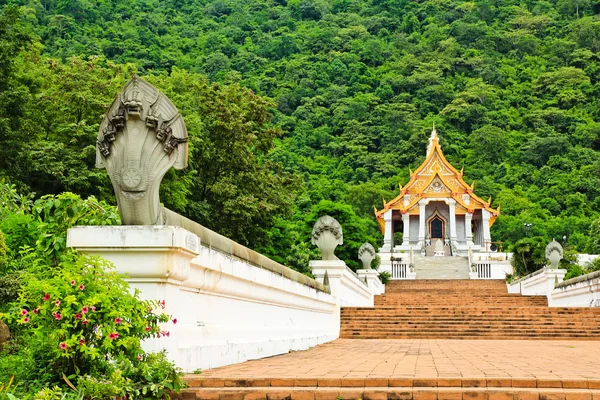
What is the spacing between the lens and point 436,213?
53688mm

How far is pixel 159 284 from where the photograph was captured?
554cm

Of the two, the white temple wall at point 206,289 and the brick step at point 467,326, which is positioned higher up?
the brick step at point 467,326

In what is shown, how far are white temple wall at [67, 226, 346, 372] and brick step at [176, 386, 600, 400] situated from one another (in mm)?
626

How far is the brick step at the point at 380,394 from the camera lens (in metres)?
5.16

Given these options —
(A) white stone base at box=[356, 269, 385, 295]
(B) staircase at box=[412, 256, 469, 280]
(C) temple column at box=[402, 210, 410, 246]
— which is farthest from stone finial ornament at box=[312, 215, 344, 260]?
(C) temple column at box=[402, 210, 410, 246]

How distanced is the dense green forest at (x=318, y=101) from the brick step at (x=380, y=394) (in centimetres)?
1472

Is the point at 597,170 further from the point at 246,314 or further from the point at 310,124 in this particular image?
the point at 246,314

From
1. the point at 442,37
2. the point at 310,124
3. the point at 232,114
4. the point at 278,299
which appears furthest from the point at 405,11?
the point at 278,299

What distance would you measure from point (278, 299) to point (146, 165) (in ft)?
14.4

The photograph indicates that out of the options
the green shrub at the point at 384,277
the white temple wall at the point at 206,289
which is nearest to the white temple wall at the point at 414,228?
the green shrub at the point at 384,277

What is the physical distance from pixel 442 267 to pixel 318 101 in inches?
1881

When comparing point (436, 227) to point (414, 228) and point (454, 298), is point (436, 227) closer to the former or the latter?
point (414, 228)

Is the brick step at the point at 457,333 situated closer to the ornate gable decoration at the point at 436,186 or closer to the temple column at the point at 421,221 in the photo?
the temple column at the point at 421,221

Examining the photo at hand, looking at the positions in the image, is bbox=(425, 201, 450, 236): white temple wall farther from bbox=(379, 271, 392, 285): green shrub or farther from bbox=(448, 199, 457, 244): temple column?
bbox=(379, 271, 392, 285): green shrub
